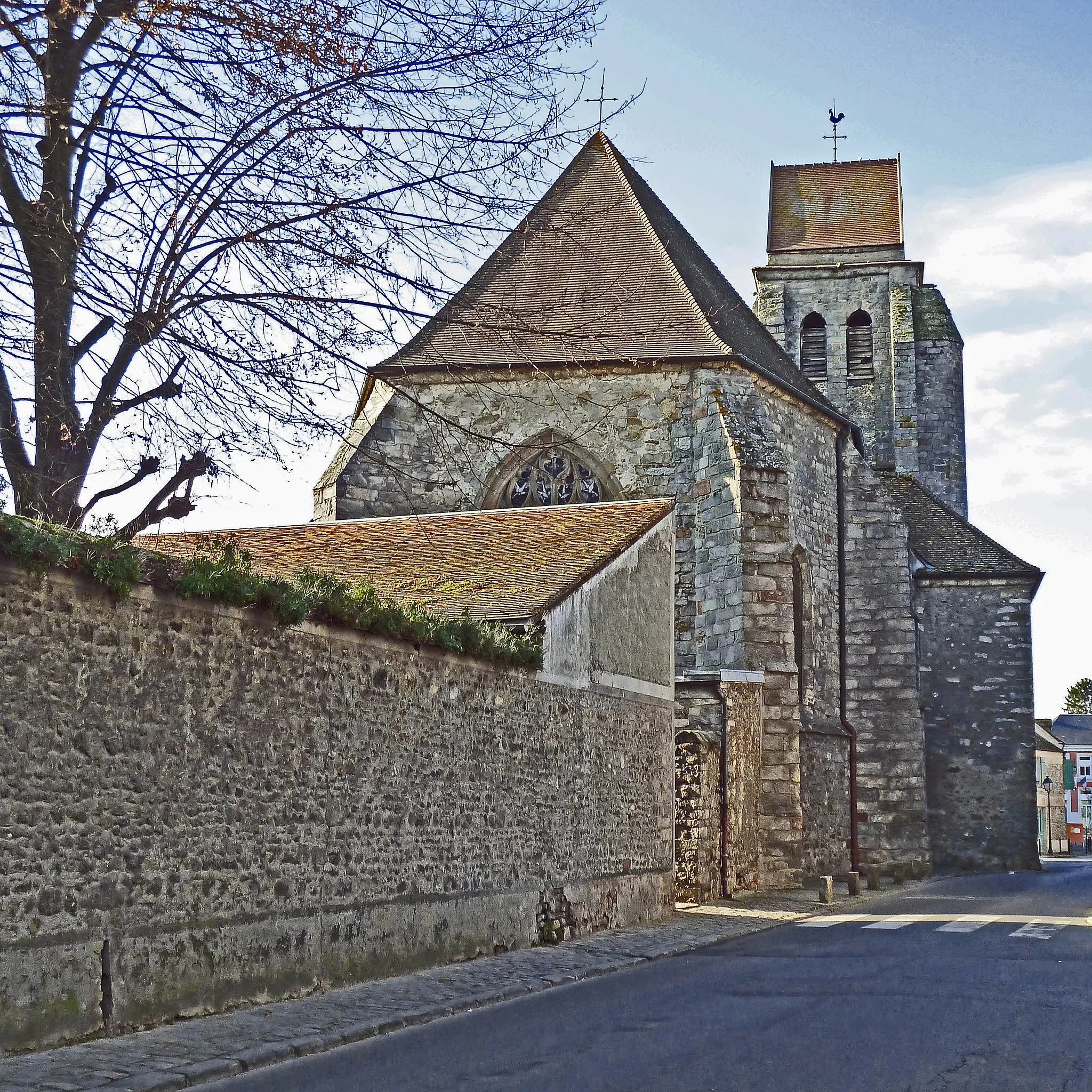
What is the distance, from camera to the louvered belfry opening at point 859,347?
37.2 metres

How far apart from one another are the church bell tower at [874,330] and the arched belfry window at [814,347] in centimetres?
2

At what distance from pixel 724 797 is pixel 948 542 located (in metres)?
15.1

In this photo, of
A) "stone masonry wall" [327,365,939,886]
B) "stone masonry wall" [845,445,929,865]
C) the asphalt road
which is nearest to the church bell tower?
"stone masonry wall" [845,445,929,865]

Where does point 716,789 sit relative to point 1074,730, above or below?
below

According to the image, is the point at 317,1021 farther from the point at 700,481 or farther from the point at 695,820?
the point at 700,481

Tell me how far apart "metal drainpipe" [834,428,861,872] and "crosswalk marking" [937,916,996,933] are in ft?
24.5

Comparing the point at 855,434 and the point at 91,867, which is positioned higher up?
the point at 855,434

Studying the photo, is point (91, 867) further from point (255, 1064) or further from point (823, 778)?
point (823, 778)

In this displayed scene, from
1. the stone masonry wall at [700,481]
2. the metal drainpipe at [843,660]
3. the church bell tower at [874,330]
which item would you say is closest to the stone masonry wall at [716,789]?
the stone masonry wall at [700,481]

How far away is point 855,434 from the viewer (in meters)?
25.9

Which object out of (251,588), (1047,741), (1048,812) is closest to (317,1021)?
(251,588)

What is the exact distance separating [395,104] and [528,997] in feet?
20.3

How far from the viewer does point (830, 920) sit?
16.4m

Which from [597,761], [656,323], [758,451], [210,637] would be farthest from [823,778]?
[210,637]
